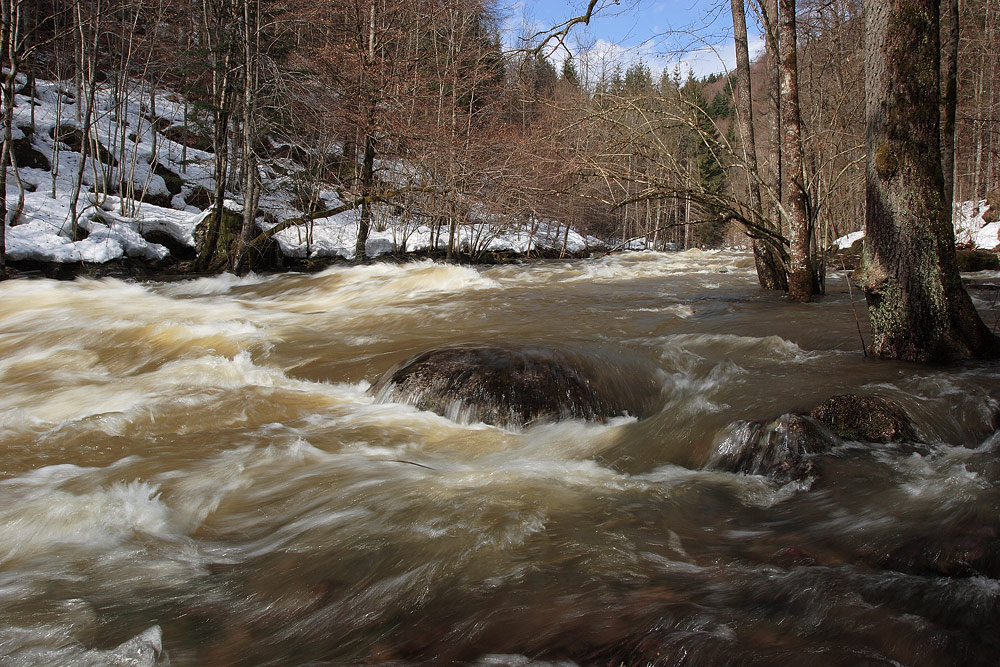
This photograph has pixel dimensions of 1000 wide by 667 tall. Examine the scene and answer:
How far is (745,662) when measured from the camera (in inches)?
76.6

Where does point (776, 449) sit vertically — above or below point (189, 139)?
below

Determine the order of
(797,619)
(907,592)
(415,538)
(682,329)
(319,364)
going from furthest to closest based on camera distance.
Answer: (682,329) < (319,364) < (415,538) < (907,592) < (797,619)

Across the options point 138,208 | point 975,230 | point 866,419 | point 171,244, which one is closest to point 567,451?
point 866,419

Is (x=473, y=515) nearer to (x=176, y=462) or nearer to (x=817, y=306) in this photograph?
(x=176, y=462)

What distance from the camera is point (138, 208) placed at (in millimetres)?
15789

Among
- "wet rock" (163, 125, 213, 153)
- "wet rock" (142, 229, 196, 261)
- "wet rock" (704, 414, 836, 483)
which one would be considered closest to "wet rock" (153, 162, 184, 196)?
"wet rock" (163, 125, 213, 153)

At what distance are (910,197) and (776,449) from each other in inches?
98.8

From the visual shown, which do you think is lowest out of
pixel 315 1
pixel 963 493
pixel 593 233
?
pixel 963 493

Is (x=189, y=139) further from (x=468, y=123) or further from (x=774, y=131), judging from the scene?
(x=774, y=131)

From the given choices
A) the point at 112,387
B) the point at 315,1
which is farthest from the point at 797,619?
the point at 315,1

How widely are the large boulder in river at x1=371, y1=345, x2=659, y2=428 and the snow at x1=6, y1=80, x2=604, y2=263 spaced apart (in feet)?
36.7

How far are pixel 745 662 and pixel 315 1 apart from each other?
16.9m

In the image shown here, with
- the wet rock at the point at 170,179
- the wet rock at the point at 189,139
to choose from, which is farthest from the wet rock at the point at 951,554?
the wet rock at the point at 189,139

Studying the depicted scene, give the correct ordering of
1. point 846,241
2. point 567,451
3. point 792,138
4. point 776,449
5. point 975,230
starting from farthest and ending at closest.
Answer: point 846,241, point 975,230, point 792,138, point 567,451, point 776,449
